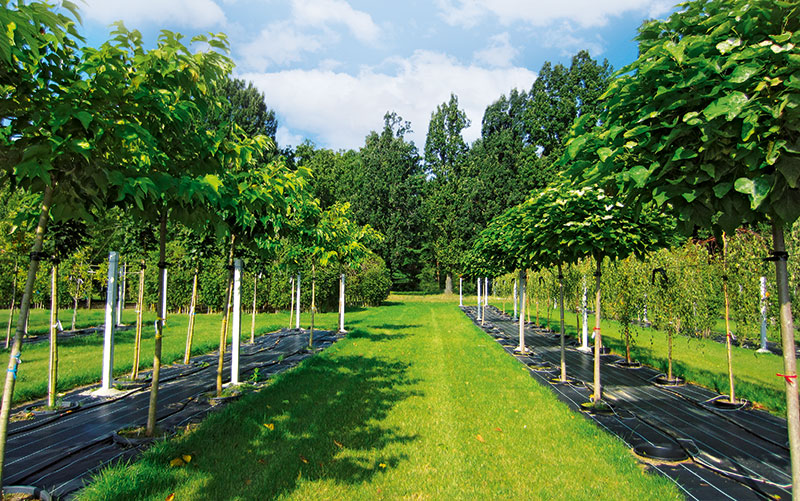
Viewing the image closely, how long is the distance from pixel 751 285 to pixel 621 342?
687cm

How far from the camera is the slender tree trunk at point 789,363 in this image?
268cm

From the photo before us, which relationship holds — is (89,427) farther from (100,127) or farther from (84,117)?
(84,117)

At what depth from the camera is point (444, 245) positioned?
146 feet

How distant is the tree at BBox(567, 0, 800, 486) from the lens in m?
2.23

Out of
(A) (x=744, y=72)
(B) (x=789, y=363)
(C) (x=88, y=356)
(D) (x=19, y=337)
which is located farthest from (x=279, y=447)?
(C) (x=88, y=356)

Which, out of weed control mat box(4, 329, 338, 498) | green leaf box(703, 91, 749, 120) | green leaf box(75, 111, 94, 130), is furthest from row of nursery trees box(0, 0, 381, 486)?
green leaf box(703, 91, 749, 120)

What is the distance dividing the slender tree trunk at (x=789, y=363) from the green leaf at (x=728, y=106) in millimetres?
929

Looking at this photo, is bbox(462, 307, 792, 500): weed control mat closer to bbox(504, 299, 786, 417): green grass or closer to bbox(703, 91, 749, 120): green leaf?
bbox(504, 299, 786, 417): green grass

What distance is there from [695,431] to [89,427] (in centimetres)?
747

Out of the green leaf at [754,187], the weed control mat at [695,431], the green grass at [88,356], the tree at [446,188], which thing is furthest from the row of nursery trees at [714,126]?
the tree at [446,188]

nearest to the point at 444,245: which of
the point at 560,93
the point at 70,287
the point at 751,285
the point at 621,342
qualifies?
the point at 560,93

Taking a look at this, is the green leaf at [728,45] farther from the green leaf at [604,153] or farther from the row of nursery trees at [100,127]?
the row of nursery trees at [100,127]

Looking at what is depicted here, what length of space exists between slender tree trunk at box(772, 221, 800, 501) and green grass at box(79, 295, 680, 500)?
1125 mm

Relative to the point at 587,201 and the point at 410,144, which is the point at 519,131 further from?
the point at 587,201
